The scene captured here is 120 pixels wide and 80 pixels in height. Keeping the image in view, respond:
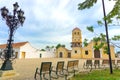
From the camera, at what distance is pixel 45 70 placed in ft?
22.1

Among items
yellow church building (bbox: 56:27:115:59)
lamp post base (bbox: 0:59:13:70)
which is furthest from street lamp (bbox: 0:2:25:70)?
A: yellow church building (bbox: 56:27:115:59)

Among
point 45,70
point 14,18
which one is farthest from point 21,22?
point 45,70

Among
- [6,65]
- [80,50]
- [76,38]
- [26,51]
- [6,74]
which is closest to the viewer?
[6,74]

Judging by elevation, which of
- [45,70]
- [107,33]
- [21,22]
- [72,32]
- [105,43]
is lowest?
[45,70]

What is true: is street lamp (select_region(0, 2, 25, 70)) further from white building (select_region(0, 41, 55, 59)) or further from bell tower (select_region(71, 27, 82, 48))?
bell tower (select_region(71, 27, 82, 48))

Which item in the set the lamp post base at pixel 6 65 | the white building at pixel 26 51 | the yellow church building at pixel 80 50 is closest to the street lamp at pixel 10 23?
the lamp post base at pixel 6 65

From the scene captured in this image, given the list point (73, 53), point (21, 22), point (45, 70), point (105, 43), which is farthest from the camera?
point (73, 53)

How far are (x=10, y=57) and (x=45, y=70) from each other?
3670mm

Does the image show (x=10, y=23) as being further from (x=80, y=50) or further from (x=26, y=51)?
(x=26, y=51)

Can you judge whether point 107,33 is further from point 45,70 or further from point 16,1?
point 16,1

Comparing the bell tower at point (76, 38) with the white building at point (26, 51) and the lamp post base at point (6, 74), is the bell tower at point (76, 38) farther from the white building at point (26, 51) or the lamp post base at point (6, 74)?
the lamp post base at point (6, 74)

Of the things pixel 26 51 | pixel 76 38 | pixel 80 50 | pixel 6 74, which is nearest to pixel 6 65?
pixel 6 74

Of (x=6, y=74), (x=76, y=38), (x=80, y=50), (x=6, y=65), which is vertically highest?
(x=76, y=38)

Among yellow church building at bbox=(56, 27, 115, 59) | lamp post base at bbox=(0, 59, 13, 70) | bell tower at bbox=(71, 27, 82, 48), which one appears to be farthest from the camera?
bell tower at bbox=(71, 27, 82, 48)
